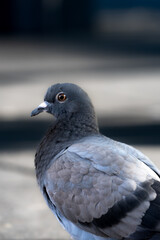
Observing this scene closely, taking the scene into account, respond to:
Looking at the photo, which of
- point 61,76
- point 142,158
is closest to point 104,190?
point 142,158

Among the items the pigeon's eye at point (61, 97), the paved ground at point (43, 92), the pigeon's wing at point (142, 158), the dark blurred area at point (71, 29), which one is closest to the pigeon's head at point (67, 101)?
the pigeon's eye at point (61, 97)

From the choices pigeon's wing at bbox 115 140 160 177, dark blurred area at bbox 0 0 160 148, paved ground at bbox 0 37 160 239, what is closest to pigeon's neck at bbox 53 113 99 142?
pigeon's wing at bbox 115 140 160 177

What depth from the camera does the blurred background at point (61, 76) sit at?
20.4 ft

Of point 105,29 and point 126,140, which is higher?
point 126,140

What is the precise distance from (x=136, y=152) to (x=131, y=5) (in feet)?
89.4

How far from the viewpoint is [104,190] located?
12.9 ft

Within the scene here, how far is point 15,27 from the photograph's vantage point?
20.3 metres

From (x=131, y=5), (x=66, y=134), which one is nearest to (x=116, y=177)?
(x=66, y=134)

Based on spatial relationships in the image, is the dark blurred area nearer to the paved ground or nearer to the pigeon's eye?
the paved ground

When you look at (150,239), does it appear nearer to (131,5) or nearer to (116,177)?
(116,177)

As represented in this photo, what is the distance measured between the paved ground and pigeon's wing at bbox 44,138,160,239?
1.14m

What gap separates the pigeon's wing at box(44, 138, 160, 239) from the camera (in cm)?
385

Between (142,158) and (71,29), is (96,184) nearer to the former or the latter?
(142,158)

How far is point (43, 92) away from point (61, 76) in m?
Answer: 1.75
